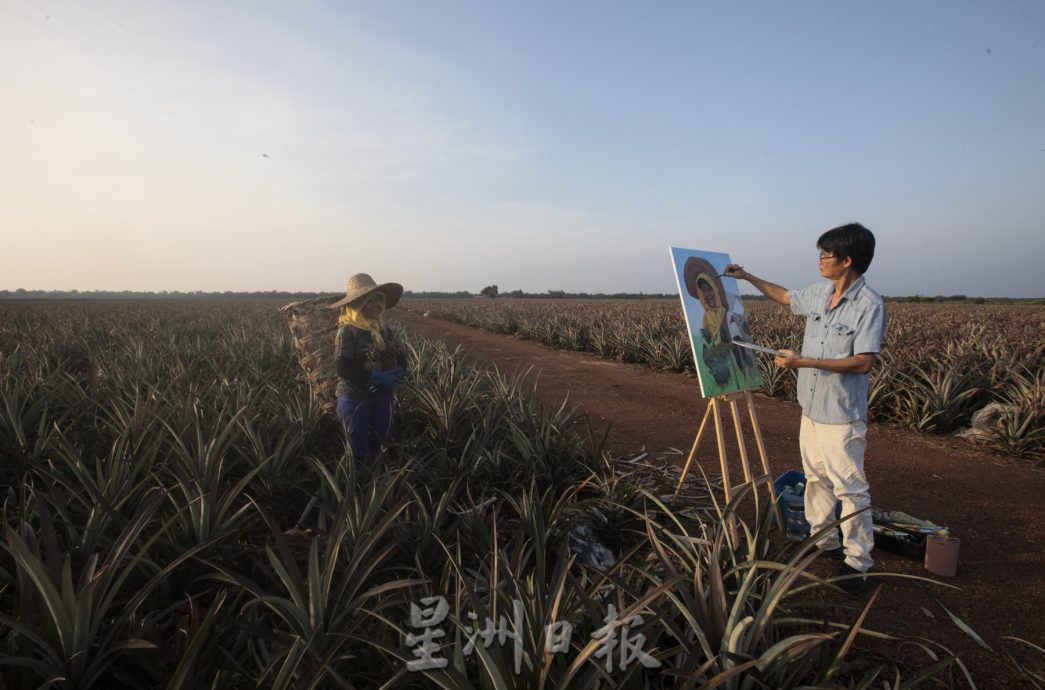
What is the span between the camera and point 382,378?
3342 mm

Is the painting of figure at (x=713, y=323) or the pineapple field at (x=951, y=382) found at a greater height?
the painting of figure at (x=713, y=323)

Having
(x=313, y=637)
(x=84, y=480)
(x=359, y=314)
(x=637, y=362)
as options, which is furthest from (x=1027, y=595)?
(x=637, y=362)

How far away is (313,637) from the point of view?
1.50 m

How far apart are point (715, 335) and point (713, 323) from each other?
Result: 81mm

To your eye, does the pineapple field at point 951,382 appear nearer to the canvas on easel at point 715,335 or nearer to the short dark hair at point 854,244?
the canvas on easel at point 715,335

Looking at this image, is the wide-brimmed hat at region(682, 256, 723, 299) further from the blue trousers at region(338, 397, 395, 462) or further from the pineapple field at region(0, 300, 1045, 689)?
the blue trousers at region(338, 397, 395, 462)

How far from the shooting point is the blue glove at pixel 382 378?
3342 mm

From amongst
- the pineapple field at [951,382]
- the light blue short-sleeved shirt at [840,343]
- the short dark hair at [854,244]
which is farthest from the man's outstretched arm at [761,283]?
the pineapple field at [951,382]

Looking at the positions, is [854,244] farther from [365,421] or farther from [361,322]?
[365,421]

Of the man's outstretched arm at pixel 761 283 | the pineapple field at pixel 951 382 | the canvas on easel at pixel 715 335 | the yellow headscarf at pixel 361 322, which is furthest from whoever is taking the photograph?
the pineapple field at pixel 951 382

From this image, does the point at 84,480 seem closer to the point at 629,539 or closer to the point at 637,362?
the point at 629,539

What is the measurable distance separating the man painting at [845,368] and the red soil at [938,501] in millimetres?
377

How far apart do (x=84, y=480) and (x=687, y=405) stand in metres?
6.22

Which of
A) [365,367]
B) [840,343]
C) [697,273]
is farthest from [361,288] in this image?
[840,343]
